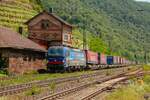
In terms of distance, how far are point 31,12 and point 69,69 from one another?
5713 cm

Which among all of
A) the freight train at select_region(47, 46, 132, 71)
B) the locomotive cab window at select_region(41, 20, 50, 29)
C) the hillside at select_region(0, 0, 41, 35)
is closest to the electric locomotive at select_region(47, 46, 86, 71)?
the freight train at select_region(47, 46, 132, 71)

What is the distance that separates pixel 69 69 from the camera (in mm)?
56344

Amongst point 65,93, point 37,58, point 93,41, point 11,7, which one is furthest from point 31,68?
point 93,41

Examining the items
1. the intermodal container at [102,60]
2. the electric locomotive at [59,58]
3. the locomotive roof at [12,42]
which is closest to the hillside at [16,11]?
the intermodal container at [102,60]

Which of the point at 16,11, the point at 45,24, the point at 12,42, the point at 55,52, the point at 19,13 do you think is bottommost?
the point at 55,52

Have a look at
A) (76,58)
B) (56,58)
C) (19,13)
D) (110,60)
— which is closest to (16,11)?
(19,13)

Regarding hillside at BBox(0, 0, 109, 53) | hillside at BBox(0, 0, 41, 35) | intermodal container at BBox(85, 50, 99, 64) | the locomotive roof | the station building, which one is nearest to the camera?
the locomotive roof

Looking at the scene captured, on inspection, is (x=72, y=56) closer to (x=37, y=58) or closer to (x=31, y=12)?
(x=37, y=58)

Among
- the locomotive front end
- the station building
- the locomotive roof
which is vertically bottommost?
the locomotive front end

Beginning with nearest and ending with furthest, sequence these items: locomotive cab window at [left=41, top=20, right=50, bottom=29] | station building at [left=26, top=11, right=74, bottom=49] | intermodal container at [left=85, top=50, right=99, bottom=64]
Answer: intermodal container at [left=85, top=50, right=99, bottom=64] < station building at [left=26, top=11, right=74, bottom=49] < locomotive cab window at [left=41, top=20, right=50, bottom=29]

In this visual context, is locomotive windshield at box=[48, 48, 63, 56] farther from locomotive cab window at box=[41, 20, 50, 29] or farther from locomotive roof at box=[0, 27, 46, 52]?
locomotive cab window at box=[41, 20, 50, 29]

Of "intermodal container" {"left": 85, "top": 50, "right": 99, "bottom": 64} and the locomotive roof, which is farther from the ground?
the locomotive roof

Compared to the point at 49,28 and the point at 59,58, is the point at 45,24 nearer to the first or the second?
the point at 49,28

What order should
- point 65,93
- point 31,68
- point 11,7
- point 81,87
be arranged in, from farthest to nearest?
point 11,7
point 31,68
point 81,87
point 65,93
